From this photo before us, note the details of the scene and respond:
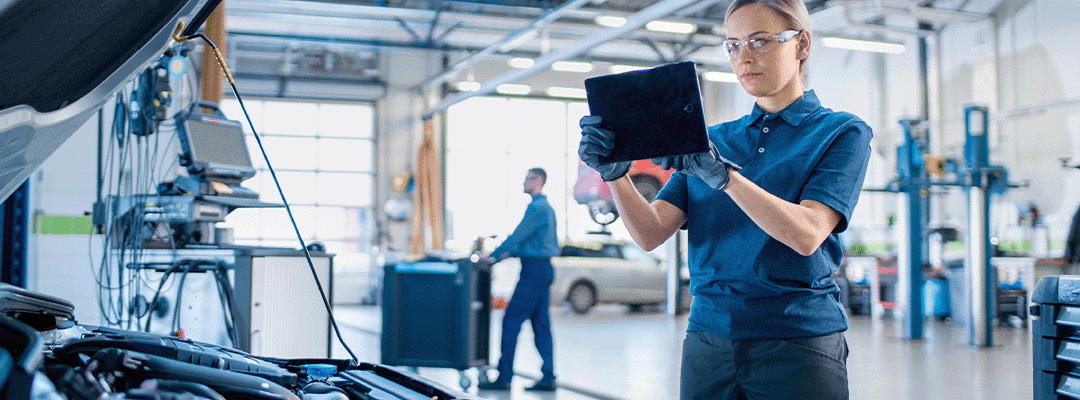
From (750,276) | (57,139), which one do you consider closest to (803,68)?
(750,276)

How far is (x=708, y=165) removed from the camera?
3.97ft

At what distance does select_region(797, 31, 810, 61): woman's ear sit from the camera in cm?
140

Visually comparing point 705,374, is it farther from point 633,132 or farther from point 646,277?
point 646,277

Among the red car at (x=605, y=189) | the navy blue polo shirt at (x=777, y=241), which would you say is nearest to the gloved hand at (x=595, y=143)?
the navy blue polo shirt at (x=777, y=241)

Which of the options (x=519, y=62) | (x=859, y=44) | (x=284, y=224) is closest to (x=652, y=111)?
(x=859, y=44)

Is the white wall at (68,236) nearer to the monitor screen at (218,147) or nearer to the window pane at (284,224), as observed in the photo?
the monitor screen at (218,147)

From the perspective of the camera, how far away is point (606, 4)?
514 inches

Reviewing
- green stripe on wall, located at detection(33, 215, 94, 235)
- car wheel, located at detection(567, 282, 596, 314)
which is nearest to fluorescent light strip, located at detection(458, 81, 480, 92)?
car wheel, located at detection(567, 282, 596, 314)

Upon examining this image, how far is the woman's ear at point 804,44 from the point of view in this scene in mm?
1400

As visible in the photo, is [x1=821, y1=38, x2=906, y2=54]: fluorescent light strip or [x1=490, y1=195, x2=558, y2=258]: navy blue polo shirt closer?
[x1=490, y1=195, x2=558, y2=258]: navy blue polo shirt

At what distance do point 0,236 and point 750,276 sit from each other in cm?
443

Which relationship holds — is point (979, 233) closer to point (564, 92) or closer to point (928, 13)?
point (928, 13)

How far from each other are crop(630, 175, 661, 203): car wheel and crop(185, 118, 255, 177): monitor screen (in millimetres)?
3618

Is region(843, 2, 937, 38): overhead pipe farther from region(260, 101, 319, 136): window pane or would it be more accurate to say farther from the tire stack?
region(260, 101, 319, 136): window pane
